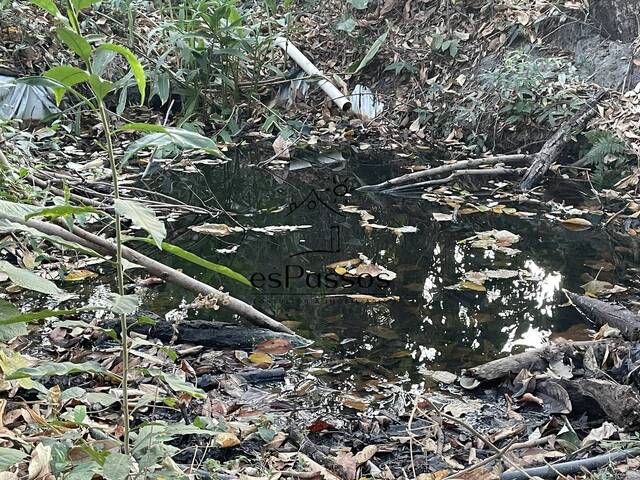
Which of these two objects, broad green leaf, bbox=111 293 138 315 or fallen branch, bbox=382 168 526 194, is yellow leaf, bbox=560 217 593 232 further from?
broad green leaf, bbox=111 293 138 315

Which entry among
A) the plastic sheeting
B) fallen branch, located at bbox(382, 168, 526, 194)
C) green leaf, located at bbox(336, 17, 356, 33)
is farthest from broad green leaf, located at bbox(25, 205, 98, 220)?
green leaf, located at bbox(336, 17, 356, 33)

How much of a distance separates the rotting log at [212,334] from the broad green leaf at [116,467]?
1.27m

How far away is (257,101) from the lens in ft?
19.3

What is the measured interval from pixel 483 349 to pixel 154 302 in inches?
46.9

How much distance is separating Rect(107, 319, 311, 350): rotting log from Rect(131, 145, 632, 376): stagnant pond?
0.57ft

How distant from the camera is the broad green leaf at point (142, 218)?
1.02m

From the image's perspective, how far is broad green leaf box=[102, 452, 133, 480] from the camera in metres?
1.13

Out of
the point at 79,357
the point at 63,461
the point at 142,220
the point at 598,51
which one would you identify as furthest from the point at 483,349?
the point at 598,51

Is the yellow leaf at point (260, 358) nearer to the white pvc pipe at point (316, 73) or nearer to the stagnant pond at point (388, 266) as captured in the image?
the stagnant pond at point (388, 266)

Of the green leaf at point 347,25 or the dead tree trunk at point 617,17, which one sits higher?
the green leaf at point 347,25

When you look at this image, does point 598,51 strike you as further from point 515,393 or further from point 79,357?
point 79,357

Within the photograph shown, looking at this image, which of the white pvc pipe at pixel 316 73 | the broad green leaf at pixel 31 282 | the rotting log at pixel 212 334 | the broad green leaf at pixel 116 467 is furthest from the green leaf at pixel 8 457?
the white pvc pipe at pixel 316 73

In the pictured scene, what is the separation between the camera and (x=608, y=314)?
8.69 feet

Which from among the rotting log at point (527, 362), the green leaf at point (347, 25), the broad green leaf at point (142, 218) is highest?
the green leaf at point (347, 25)
